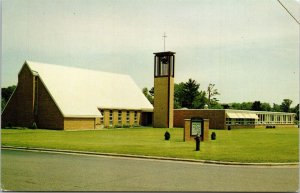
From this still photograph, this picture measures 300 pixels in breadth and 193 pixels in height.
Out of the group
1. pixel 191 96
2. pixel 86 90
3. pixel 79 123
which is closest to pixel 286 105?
pixel 191 96

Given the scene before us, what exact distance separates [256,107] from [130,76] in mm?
49545

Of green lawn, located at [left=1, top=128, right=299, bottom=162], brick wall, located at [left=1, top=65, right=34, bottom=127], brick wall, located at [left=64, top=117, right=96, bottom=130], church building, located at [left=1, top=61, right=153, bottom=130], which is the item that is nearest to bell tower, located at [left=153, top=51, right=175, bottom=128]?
church building, located at [left=1, top=61, right=153, bottom=130]

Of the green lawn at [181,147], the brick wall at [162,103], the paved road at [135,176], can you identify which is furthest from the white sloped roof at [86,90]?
the paved road at [135,176]

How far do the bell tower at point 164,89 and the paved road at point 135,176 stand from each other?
4281 cm

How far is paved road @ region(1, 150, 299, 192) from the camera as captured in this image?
11.3 m

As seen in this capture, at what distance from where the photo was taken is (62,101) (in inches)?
1804

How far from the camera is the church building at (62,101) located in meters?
45.6

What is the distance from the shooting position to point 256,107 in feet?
344

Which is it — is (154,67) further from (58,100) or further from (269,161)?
(269,161)

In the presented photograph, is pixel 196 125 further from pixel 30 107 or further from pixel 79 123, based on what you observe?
pixel 30 107

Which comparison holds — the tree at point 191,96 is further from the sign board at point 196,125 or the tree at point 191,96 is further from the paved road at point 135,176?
the paved road at point 135,176

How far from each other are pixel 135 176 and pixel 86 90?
132 feet

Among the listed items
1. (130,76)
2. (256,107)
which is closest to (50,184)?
(130,76)

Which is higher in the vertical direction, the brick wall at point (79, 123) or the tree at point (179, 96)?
the tree at point (179, 96)
